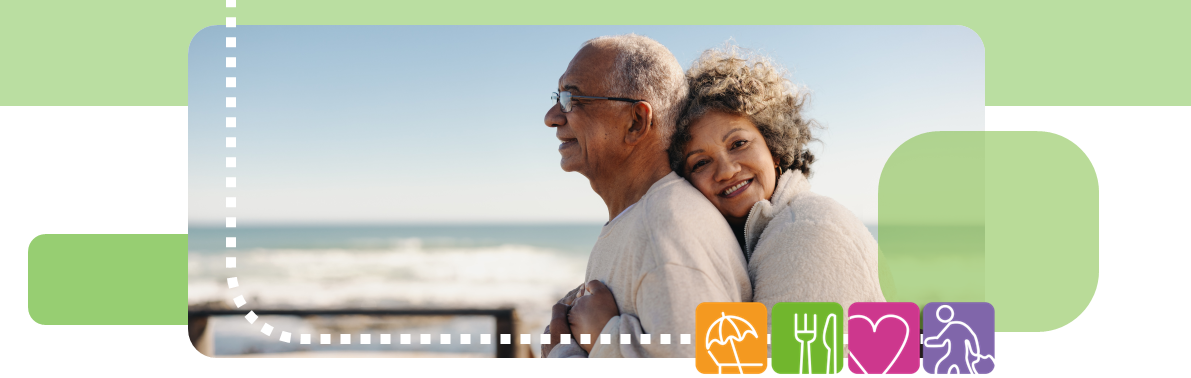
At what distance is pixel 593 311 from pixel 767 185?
680mm

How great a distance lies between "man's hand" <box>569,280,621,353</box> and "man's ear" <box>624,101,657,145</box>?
50 cm

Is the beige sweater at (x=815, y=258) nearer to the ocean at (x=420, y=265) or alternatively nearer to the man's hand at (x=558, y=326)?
the man's hand at (x=558, y=326)

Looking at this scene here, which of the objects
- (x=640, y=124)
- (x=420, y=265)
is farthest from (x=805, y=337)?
(x=420, y=265)

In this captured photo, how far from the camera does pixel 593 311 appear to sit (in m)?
1.99

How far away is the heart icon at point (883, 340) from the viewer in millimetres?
1944

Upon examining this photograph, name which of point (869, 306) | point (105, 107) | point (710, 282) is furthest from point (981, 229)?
point (105, 107)

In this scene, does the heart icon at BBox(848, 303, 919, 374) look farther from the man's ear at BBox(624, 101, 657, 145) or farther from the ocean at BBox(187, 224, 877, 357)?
the ocean at BBox(187, 224, 877, 357)

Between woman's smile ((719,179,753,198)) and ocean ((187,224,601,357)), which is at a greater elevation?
woman's smile ((719,179,753,198))

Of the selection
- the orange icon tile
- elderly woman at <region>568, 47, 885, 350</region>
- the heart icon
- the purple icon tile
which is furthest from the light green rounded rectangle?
the purple icon tile

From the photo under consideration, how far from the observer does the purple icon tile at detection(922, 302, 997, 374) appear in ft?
6.52

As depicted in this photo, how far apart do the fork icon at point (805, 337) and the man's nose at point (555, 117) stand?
1007mm

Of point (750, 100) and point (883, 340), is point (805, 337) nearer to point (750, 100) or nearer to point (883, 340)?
point (883, 340)

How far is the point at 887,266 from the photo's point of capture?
2086 millimetres

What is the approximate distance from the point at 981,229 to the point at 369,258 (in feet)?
61.9
